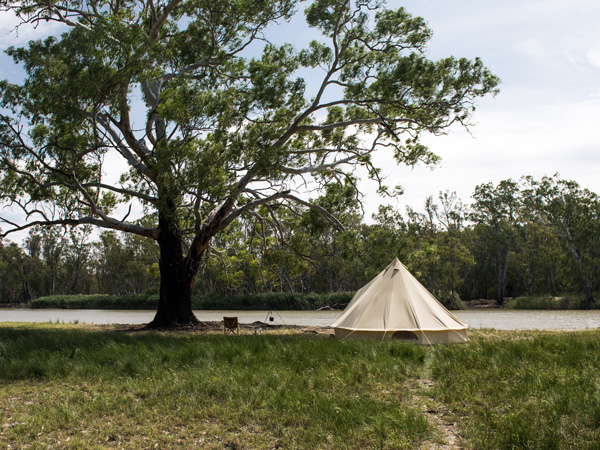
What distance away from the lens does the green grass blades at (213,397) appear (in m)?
4.61

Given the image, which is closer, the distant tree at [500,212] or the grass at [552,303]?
the grass at [552,303]

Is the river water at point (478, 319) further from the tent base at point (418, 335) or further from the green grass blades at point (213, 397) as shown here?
the green grass blades at point (213, 397)

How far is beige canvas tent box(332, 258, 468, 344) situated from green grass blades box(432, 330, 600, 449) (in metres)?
3.08

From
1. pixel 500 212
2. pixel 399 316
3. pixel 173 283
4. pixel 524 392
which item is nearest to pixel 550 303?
pixel 500 212

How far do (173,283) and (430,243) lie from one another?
12137mm

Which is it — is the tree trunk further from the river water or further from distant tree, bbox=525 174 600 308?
distant tree, bbox=525 174 600 308

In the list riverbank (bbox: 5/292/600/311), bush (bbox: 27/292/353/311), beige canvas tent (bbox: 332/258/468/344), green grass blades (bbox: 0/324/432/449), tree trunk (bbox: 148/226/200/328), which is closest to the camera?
green grass blades (bbox: 0/324/432/449)

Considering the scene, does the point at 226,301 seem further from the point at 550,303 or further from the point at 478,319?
the point at 550,303

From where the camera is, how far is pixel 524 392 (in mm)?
5148

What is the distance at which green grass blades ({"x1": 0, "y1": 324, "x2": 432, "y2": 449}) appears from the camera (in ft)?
15.1

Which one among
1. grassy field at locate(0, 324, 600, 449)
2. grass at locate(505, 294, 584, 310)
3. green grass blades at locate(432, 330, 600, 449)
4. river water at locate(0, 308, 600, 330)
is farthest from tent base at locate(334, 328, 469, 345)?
grass at locate(505, 294, 584, 310)

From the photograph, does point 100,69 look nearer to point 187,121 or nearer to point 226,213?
point 187,121

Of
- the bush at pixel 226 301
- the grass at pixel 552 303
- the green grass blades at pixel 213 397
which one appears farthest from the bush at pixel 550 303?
the green grass blades at pixel 213 397

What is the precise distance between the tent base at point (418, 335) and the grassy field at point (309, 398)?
263cm
